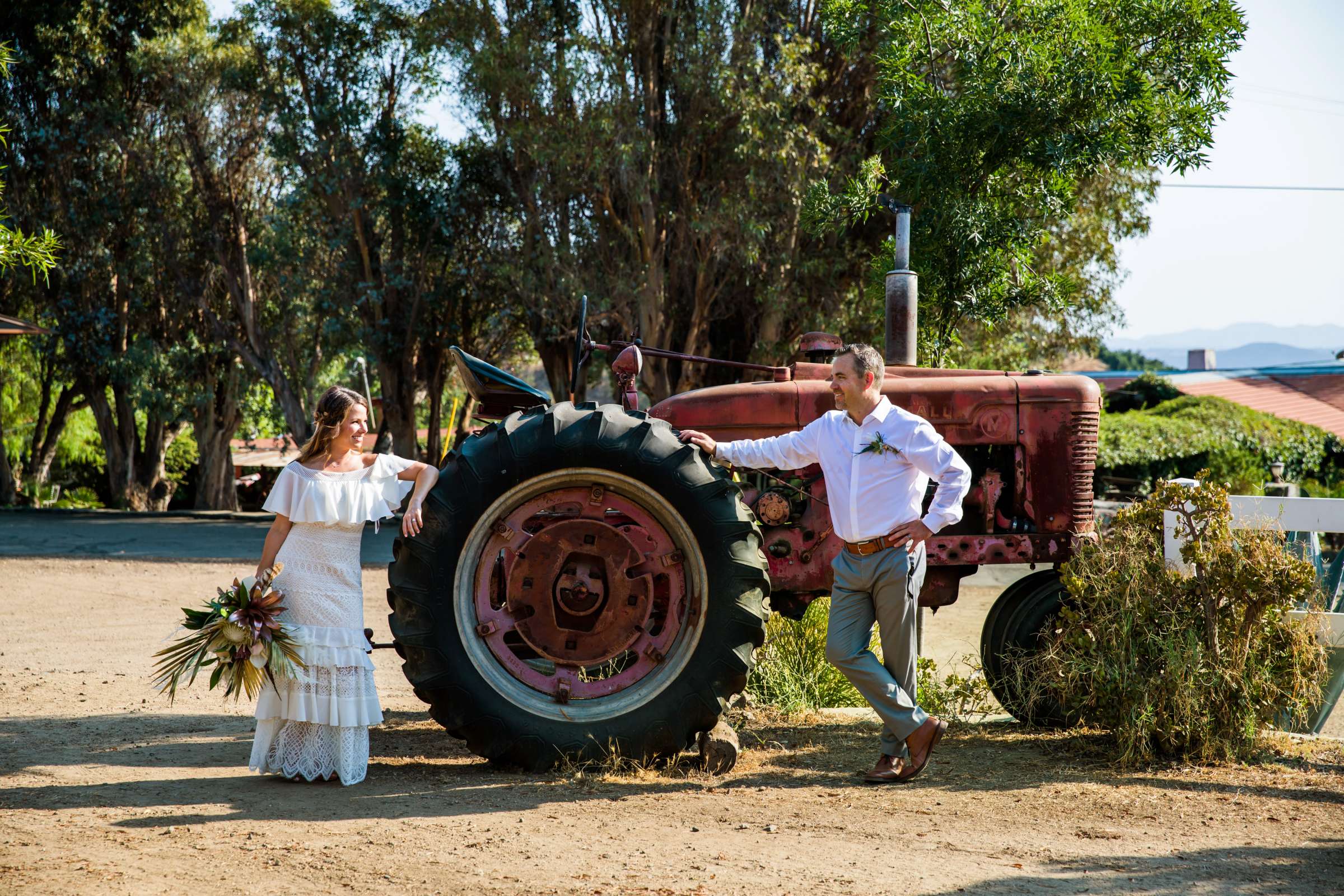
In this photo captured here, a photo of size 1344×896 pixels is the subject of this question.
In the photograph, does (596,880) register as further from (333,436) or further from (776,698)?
(776,698)

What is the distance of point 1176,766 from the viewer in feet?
17.0

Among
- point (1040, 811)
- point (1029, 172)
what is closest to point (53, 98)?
point (1029, 172)

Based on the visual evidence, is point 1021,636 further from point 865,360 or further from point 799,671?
point 865,360

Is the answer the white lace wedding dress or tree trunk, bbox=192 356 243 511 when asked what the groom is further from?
tree trunk, bbox=192 356 243 511

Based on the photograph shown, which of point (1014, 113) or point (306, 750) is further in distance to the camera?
point (1014, 113)

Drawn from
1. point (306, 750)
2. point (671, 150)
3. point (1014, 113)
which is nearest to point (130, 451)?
point (671, 150)

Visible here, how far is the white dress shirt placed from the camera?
15.9ft

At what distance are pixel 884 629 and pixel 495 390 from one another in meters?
2.23

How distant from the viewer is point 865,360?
4957 millimetres

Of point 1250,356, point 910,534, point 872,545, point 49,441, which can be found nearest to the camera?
point 910,534

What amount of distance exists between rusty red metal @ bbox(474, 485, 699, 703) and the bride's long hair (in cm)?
80

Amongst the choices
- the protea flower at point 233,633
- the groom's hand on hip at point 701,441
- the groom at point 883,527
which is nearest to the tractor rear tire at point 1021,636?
the groom at point 883,527

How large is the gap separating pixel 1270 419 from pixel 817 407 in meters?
19.5

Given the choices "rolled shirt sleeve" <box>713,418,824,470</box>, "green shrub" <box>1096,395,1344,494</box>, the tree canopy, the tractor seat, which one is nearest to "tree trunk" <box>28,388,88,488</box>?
the tree canopy
